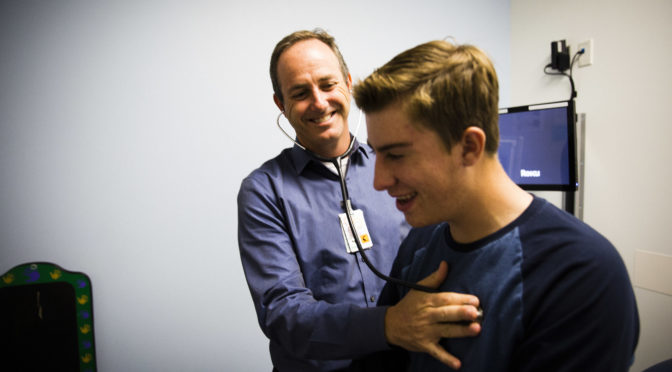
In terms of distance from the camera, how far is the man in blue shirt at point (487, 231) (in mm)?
567

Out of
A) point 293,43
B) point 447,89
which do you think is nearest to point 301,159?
point 293,43

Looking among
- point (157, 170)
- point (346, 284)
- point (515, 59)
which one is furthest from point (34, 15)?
point (515, 59)

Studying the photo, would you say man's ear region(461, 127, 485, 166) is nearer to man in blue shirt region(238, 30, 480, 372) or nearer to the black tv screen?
man in blue shirt region(238, 30, 480, 372)

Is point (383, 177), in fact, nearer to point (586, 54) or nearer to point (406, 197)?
point (406, 197)

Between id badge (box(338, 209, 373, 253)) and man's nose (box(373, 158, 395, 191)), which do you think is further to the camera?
id badge (box(338, 209, 373, 253))

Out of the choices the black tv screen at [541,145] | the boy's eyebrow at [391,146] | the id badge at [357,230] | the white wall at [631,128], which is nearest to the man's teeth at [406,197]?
the boy's eyebrow at [391,146]

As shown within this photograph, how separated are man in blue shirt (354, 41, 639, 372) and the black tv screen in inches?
47.5

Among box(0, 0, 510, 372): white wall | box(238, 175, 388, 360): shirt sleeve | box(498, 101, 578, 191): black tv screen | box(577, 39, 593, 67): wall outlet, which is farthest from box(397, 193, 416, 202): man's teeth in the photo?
box(577, 39, 593, 67): wall outlet

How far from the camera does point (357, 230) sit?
1113mm

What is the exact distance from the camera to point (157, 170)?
5.97 feet

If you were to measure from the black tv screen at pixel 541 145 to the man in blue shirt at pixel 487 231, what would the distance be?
121 centimetres

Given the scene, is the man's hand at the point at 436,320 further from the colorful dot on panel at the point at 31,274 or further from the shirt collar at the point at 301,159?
the colorful dot on panel at the point at 31,274

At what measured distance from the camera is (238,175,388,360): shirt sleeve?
2.56 ft

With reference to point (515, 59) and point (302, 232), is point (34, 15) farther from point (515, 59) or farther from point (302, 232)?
point (515, 59)
